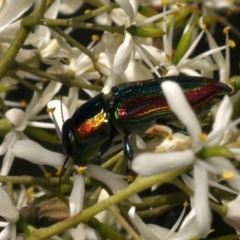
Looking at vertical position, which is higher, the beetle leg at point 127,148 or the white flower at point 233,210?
the beetle leg at point 127,148

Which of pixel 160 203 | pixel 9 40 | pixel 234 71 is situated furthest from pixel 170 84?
pixel 234 71

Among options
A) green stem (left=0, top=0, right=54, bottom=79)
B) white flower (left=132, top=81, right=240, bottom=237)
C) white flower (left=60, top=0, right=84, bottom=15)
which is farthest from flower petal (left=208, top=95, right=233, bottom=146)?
white flower (left=60, top=0, right=84, bottom=15)

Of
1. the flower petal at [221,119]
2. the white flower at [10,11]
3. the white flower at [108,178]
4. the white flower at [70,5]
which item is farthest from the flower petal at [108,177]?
the white flower at [70,5]

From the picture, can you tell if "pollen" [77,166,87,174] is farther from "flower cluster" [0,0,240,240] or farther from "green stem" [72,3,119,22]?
"green stem" [72,3,119,22]

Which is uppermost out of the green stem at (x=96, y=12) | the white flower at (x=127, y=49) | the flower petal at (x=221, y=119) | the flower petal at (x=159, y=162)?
the green stem at (x=96, y=12)

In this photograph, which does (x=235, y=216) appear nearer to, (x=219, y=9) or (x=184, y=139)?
(x=184, y=139)

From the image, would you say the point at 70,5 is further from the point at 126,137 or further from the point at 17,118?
the point at 126,137

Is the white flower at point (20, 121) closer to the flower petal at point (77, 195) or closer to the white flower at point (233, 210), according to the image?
the flower petal at point (77, 195)

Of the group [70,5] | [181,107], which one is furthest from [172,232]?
[70,5]
